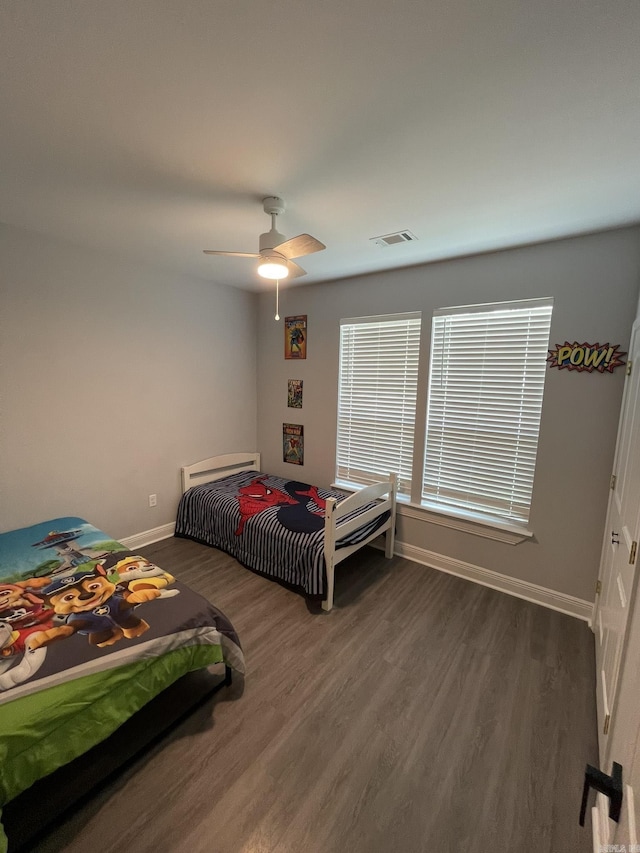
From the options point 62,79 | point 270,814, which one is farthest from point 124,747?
point 62,79

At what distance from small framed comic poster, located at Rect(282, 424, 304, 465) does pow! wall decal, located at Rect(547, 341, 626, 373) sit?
2.45 metres

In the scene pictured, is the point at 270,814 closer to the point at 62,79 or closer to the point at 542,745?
the point at 542,745

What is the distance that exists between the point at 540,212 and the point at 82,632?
10.5ft

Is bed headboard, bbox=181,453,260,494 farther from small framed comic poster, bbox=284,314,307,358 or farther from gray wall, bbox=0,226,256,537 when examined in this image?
small framed comic poster, bbox=284,314,307,358

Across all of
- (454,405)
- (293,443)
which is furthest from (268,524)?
(454,405)

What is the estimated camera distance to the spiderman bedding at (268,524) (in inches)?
98.7

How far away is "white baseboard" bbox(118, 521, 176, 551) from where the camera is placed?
321 cm

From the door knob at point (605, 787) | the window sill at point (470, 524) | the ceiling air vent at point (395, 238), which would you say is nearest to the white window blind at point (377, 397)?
the window sill at point (470, 524)

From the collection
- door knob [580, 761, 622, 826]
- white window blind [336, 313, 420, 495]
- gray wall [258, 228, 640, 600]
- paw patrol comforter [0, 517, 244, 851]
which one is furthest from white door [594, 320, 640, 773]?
paw patrol comforter [0, 517, 244, 851]

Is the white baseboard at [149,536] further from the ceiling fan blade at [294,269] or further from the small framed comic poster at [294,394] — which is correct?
the ceiling fan blade at [294,269]

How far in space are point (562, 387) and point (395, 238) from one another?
1.57 metres

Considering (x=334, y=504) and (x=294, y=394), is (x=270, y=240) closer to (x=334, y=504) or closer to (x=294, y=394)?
(x=334, y=504)

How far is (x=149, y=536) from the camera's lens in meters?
3.34

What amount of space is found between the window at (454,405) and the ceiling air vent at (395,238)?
2.34 feet
